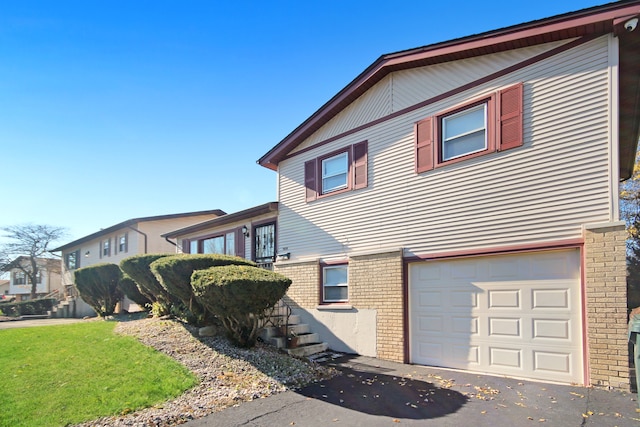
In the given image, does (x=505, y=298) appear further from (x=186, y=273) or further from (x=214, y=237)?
(x=214, y=237)

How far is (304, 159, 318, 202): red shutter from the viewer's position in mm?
11591

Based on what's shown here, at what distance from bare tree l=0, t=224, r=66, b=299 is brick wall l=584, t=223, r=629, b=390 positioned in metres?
45.0

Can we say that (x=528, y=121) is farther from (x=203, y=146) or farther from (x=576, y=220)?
(x=203, y=146)

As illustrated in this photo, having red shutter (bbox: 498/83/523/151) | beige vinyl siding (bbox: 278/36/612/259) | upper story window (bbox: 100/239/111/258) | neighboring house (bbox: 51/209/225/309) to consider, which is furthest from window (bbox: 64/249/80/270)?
red shutter (bbox: 498/83/523/151)

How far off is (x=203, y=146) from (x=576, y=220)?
11142mm

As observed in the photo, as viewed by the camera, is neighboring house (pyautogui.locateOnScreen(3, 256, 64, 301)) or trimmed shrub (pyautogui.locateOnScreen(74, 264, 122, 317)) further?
neighboring house (pyautogui.locateOnScreen(3, 256, 64, 301))

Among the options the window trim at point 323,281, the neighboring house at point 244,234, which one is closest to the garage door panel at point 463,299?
the window trim at point 323,281

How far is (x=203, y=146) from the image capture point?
13617 millimetres

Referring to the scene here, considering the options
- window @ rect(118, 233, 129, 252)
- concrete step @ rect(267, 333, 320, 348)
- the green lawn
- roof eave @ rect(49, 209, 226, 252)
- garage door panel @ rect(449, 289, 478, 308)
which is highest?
roof eave @ rect(49, 209, 226, 252)

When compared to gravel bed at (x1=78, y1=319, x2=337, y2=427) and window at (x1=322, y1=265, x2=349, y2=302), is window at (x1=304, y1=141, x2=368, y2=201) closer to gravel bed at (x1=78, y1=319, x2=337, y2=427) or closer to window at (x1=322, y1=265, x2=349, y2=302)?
window at (x1=322, y1=265, x2=349, y2=302)

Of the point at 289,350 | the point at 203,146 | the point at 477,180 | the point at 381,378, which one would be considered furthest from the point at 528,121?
the point at 203,146

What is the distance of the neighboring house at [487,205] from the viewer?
653 centimetres

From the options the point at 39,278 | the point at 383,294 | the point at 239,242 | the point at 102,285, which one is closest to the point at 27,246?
the point at 39,278

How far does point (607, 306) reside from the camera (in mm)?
6176
